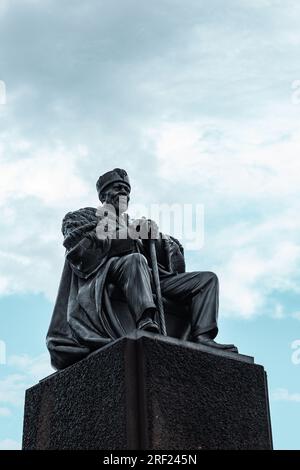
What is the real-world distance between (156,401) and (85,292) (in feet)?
4.79

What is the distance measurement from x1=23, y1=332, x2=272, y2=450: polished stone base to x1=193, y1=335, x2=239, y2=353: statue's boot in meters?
0.10

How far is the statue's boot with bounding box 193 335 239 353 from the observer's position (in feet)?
23.4

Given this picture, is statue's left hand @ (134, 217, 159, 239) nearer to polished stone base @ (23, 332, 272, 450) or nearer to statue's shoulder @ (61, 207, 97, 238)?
statue's shoulder @ (61, 207, 97, 238)

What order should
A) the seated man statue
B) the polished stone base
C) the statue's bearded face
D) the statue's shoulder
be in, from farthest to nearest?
the statue's bearded face, the statue's shoulder, the seated man statue, the polished stone base

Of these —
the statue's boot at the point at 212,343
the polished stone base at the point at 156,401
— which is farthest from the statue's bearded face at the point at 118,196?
the polished stone base at the point at 156,401

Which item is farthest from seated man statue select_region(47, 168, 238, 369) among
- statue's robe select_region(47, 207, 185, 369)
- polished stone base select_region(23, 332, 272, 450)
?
polished stone base select_region(23, 332, 272, 450)

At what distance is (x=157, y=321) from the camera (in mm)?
7137

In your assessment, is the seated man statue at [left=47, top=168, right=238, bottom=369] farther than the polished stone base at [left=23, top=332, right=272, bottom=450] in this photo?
Yes

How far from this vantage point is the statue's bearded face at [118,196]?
820cm

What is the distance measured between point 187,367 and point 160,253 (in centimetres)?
159

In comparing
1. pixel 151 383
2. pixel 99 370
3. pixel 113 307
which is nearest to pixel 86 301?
pixel 113 307

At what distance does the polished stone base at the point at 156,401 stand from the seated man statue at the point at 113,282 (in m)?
0.25

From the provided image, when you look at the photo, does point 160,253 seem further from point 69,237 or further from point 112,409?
point 112,409

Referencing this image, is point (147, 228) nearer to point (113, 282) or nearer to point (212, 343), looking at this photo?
point (113, 282)
